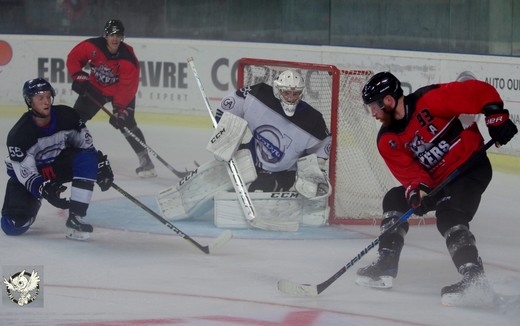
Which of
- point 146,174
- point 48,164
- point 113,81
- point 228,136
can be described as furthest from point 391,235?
point 113,81

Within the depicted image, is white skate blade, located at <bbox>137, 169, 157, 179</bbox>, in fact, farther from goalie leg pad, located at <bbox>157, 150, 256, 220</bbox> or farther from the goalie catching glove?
the goalie catching glove

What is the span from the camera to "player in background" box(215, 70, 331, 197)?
17.9 ft

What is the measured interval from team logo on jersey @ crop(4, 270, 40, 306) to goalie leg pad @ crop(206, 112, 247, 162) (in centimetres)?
134

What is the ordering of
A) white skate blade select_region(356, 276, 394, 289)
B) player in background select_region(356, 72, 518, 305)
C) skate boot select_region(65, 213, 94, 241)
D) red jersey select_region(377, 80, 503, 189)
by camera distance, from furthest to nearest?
skate boot select_region(65, 213, 94, 241) → white skate blade select_region(356, 276, 394, 289) → red jersey select_region(377, 80, 503, 189) → player in background select_region(356, 72, 518, 305)

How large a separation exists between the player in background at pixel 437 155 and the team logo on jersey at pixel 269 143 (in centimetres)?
127

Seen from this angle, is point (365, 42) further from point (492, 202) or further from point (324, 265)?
point (324, 265)

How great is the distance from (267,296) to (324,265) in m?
0.62

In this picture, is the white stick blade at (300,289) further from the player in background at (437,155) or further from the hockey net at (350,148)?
the hockey net at (350,148)

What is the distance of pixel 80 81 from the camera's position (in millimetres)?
6727

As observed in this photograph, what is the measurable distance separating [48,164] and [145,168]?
183cm

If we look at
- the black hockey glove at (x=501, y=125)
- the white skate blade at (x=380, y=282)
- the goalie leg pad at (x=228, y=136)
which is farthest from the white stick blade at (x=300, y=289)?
the goalie leg pad at (x=228, y=136)

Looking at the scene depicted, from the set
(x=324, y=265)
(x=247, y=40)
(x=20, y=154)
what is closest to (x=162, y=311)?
(x=324, y=265)

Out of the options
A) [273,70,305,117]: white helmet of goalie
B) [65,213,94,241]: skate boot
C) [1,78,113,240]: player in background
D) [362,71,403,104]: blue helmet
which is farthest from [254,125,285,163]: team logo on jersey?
[362,71,403,104]: blue helmet

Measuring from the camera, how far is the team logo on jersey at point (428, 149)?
4238 millimetres
